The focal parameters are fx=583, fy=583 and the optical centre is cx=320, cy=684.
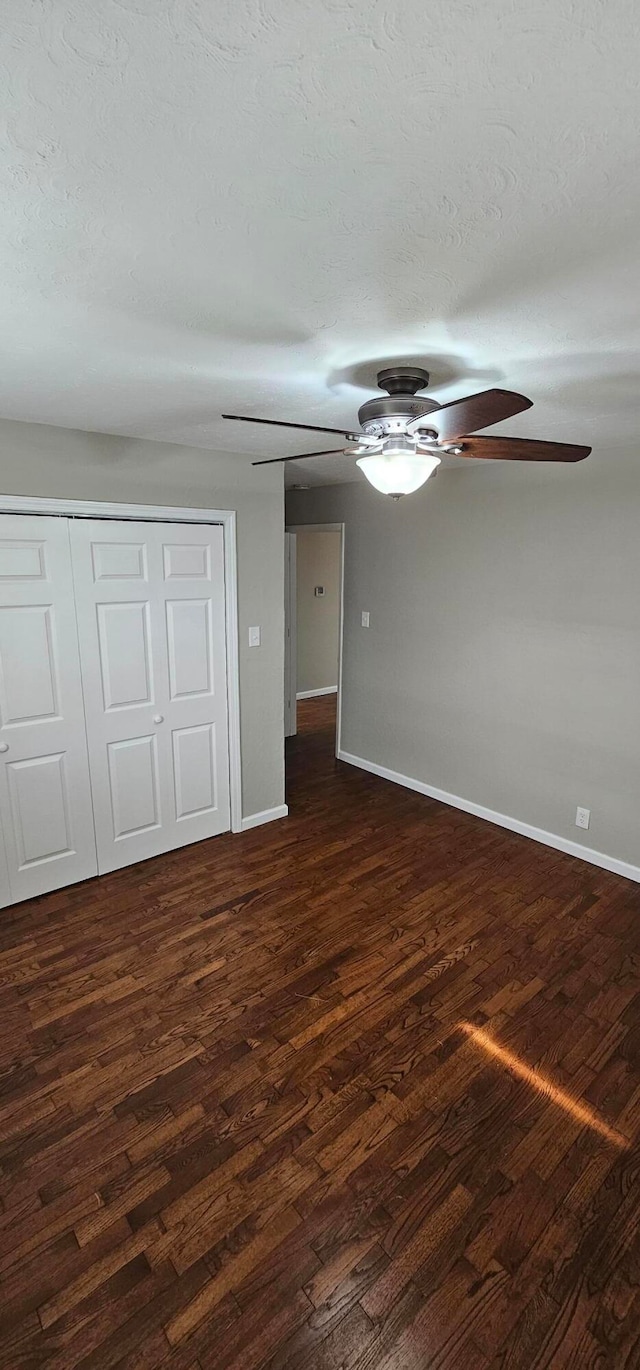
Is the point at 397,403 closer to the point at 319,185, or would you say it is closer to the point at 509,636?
the point at 319,185

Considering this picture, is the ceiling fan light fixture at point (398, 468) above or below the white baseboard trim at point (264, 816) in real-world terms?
above

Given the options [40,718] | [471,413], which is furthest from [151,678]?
[471,413]

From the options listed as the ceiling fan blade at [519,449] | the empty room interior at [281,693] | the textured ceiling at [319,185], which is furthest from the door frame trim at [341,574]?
the textured ceiling at [319,185]

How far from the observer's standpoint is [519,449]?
172cm

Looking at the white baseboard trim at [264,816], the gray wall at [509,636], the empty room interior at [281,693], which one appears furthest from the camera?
the white baseboard trim at [264,816]

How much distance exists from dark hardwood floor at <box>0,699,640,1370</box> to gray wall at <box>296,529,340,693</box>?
12.7ft

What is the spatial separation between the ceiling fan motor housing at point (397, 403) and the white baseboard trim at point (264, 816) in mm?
2568

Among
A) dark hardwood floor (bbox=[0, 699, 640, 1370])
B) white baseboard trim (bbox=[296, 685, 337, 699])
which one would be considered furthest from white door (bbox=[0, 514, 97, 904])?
white baseboard trim (bbox=[296, 685, 337, 699])

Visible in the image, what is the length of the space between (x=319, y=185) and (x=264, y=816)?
10.7ft

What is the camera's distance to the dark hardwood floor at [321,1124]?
52.6 inches

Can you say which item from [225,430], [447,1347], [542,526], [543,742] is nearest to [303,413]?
[225,430]

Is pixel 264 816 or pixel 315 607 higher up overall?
pixel 315 607

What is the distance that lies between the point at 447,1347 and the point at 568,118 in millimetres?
2267

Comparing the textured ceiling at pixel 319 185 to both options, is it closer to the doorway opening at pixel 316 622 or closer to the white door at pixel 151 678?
the white door at pixel 151 678
